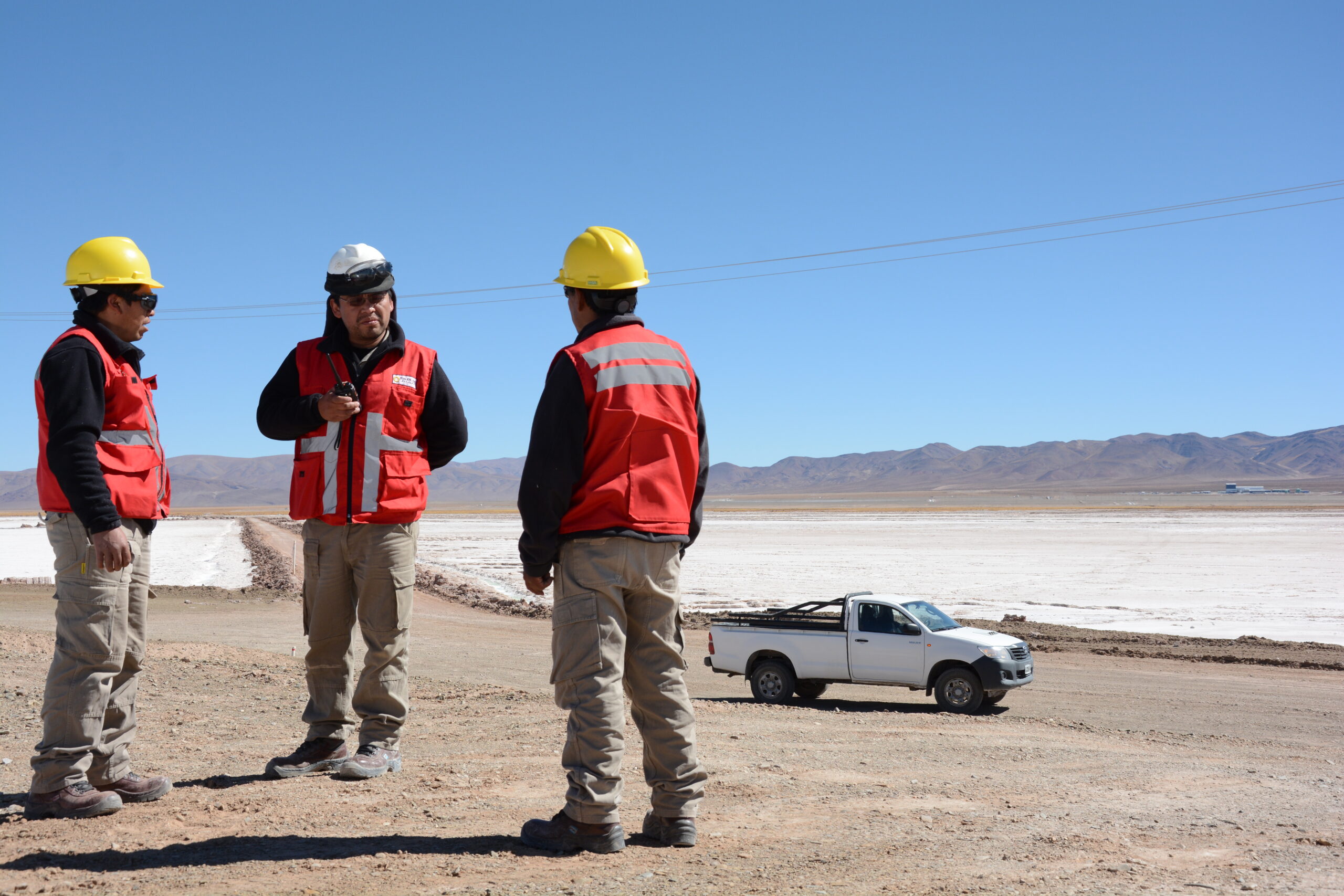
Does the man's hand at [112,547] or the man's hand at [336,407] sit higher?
the man's hand at [336,407]

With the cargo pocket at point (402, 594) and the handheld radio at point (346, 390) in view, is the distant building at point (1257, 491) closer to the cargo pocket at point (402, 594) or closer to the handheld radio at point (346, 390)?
the cargo pocket at point (402, 594)

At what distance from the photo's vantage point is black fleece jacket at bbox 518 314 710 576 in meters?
3.85

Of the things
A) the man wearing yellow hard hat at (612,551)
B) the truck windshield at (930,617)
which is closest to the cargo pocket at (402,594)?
the man wearing yellow hard hat at (612,551)

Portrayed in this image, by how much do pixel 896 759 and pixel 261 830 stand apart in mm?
3612

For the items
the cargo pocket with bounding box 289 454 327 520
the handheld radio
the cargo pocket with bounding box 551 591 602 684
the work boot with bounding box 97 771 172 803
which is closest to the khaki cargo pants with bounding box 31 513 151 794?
the work boot with bounding box 97 771 172 803

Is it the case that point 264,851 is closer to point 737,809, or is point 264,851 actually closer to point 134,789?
point 134,789

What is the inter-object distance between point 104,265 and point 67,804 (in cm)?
227

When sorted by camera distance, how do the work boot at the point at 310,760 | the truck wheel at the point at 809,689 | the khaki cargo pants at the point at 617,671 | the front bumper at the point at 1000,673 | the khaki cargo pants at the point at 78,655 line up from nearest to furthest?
1. the khaki cargo pants at the point at 617,671
2. the khaki cargo pants at the point at 78,655
3. the work boot at the point at 310,760
4. the front bumper at the point at 1000,673
5. the truck wheel at the point at 809,689

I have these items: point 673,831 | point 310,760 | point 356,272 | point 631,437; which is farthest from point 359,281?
point 673,831

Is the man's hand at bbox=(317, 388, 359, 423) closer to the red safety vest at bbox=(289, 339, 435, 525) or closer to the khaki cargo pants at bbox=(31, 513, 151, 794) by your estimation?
the red safety vest at bbox=(289, 339, 435, 525)

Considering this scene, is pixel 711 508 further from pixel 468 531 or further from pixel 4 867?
pixel 4 867

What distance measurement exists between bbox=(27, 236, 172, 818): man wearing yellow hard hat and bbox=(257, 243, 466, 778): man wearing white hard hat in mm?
619

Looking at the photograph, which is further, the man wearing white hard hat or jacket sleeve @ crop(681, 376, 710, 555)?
the man wearing white hard hat

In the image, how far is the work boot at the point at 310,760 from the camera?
5.02 m
